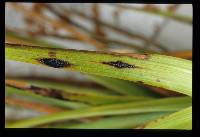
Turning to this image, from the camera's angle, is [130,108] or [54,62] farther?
[130,108]

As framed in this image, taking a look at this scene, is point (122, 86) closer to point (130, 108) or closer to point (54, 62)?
point (130, 108)

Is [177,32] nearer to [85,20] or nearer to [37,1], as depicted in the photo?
[85,20]

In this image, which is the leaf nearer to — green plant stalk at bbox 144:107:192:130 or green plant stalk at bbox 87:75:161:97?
green plant stalk at bbox 87:75:161:97

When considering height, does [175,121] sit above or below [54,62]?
below

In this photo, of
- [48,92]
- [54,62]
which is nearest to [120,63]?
[54,62]

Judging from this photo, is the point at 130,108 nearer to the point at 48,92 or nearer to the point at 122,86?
the point at 122,86
